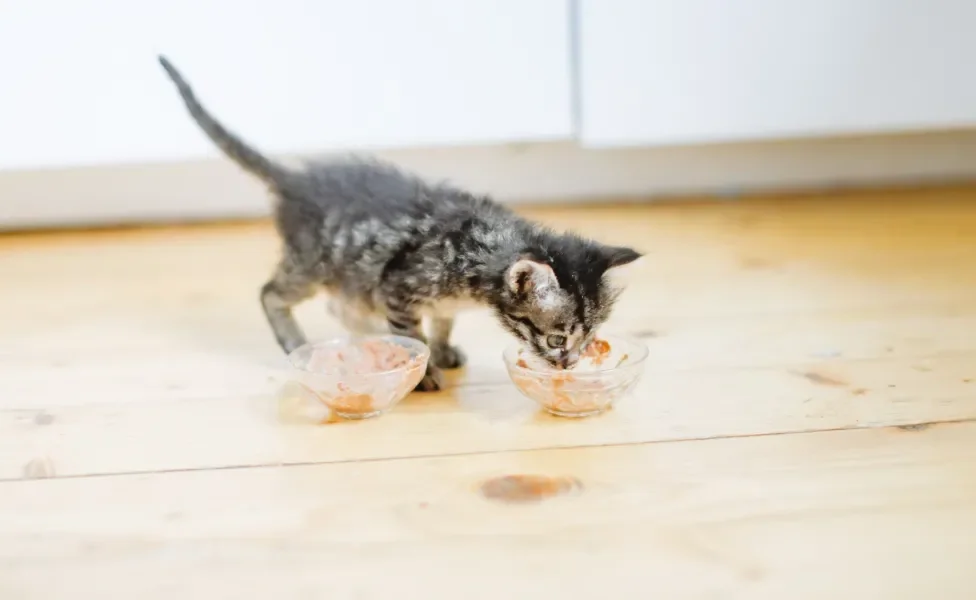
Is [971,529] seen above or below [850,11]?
below

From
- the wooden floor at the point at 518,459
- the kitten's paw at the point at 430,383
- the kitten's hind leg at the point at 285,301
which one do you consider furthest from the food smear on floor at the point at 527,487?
the kitten's hind leg at the point at 285,301

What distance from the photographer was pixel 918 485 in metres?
0.93

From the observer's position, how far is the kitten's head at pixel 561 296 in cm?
109

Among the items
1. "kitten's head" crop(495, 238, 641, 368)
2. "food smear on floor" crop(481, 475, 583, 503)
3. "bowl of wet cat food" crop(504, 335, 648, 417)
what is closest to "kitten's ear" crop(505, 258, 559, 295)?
"kitten's head" crop(495, 238, 641, 368)

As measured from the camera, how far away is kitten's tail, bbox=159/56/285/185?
1323 mm

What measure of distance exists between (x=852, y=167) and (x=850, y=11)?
534 millimetres

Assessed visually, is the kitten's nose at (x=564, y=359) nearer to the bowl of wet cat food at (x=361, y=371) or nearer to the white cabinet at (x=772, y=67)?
the bowl of wet cat food at (x=361, y=371)

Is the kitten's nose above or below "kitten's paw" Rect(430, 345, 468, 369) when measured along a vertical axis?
above

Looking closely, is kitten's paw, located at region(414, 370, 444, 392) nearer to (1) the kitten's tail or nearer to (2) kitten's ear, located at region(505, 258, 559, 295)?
(2) kitten's ear, located at region(505, 258, 559, 295)

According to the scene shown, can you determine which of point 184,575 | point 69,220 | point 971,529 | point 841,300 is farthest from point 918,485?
point 69,220

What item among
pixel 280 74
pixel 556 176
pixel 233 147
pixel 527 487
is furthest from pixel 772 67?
pixel 527 487

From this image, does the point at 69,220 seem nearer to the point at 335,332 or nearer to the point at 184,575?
the point at 335,332

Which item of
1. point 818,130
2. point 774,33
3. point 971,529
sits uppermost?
point 774,33

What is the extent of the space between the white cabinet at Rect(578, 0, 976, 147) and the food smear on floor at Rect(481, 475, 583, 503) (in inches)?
44.7
